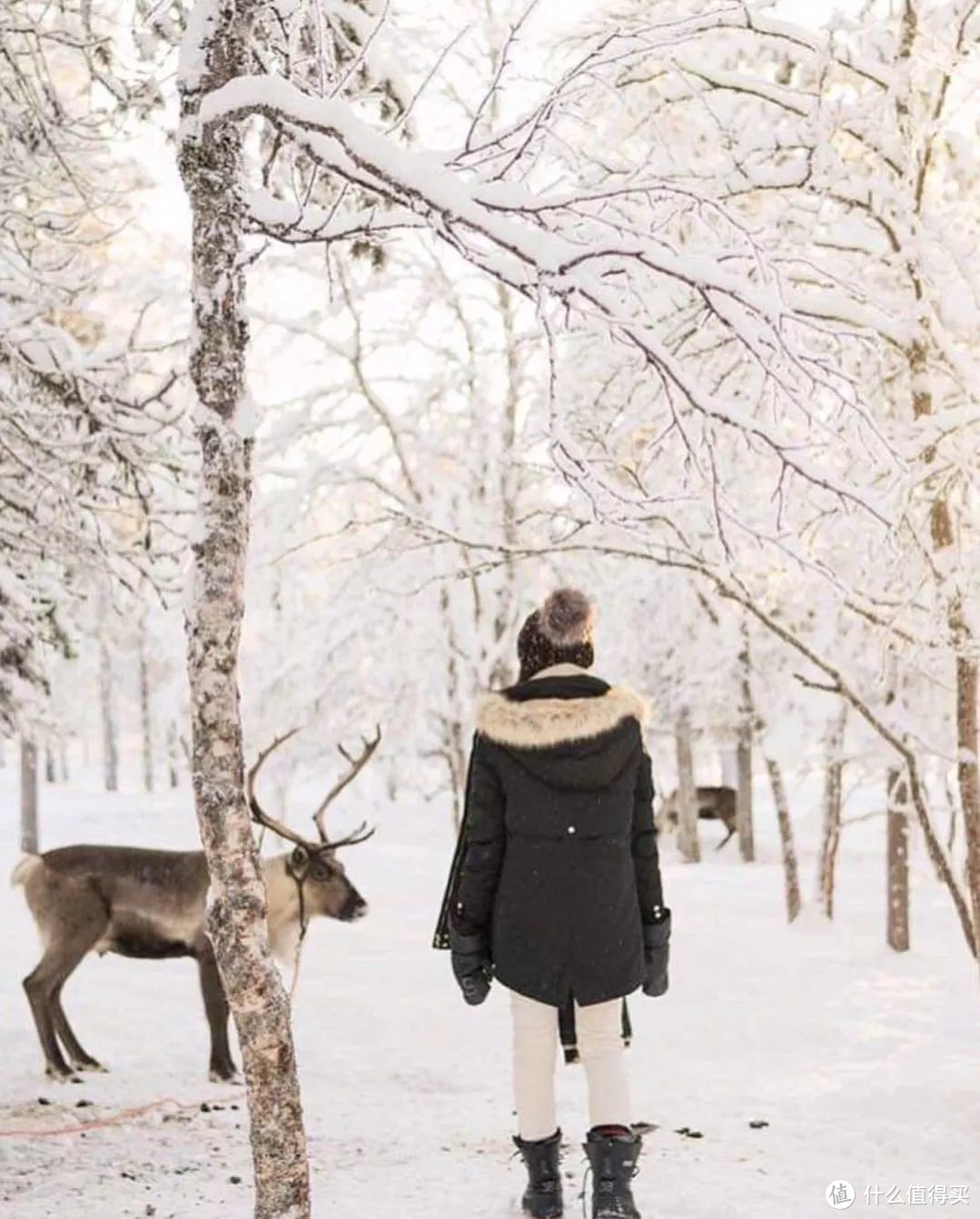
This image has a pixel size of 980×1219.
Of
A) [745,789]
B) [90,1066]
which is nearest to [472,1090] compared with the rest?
[90,1066]

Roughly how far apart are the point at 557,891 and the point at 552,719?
52 centimetres

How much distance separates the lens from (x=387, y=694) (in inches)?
954

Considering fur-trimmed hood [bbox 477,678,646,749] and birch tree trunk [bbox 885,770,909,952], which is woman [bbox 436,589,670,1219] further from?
birch tree trunk [bbox 885,770,909,952]

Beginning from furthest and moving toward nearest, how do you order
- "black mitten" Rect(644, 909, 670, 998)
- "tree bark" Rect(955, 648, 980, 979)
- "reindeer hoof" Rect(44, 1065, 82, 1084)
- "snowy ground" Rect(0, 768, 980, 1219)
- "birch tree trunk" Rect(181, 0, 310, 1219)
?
"reindeer hoof" Rect(44, 1065, 82, 1084) → "tree bark" Rect(955, 648, 980, 979) → "snowy ground" Rect(0, 768, 980, 1219) → "black mitten" Rect(644, 909, 670, 998) → "birch tree trunk" Rect(181, 0, 310, 1219)

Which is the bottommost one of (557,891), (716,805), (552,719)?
(716,805)

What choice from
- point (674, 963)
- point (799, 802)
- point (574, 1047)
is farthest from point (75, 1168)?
point (799, 802)

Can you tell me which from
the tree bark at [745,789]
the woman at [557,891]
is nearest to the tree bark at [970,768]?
the woman at [557,891]

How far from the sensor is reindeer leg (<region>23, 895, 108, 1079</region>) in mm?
6848

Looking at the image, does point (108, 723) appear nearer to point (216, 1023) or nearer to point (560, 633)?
point (216, 1023)

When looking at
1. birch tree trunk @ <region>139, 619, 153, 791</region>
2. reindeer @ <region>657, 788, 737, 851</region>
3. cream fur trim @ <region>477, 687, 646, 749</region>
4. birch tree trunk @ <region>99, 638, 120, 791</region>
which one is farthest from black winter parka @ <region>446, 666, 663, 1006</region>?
birch tree trunk @ <region>99, 638, 120, 791</region>

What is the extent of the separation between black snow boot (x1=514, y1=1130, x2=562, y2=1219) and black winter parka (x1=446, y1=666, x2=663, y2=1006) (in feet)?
1.60

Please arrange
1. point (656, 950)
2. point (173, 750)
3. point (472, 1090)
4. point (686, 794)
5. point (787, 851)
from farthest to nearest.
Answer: point (173, 750) < point (686, 794) < point (787, 851) < point (472, 1090) < point (656, 950)

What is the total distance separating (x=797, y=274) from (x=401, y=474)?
10448 millimetres

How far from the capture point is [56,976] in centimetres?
708
